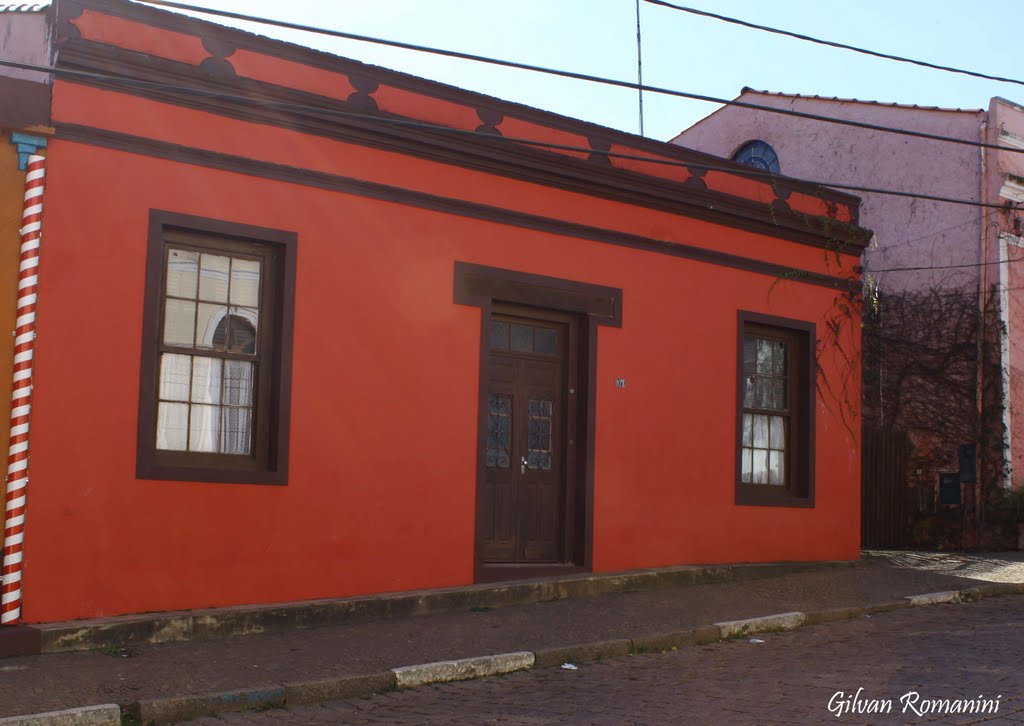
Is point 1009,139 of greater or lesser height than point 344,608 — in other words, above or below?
above

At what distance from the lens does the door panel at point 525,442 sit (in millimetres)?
10742

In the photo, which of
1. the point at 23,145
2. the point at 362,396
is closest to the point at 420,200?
the point at 362,396

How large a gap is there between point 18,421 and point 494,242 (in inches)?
179

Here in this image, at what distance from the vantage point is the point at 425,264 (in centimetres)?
1014

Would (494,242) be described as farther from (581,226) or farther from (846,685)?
(846,685)

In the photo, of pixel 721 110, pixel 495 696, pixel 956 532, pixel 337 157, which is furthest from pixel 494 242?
pixel 721 110

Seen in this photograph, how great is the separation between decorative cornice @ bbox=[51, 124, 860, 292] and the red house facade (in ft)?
0.08

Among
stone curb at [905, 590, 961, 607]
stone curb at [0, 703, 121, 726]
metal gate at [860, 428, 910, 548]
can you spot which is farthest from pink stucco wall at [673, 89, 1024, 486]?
stone curb at [0, 703, 121, 726]

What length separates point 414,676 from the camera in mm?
7297

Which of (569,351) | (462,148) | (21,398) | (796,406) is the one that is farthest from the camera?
(796,406)

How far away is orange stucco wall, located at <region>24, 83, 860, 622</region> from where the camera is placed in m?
8.19

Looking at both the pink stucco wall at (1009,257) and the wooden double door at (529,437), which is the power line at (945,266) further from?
the wooden double door at (529,437)

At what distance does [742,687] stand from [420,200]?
5126 mm

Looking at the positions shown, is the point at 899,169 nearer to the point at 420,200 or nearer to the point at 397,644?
the point at 420,200
